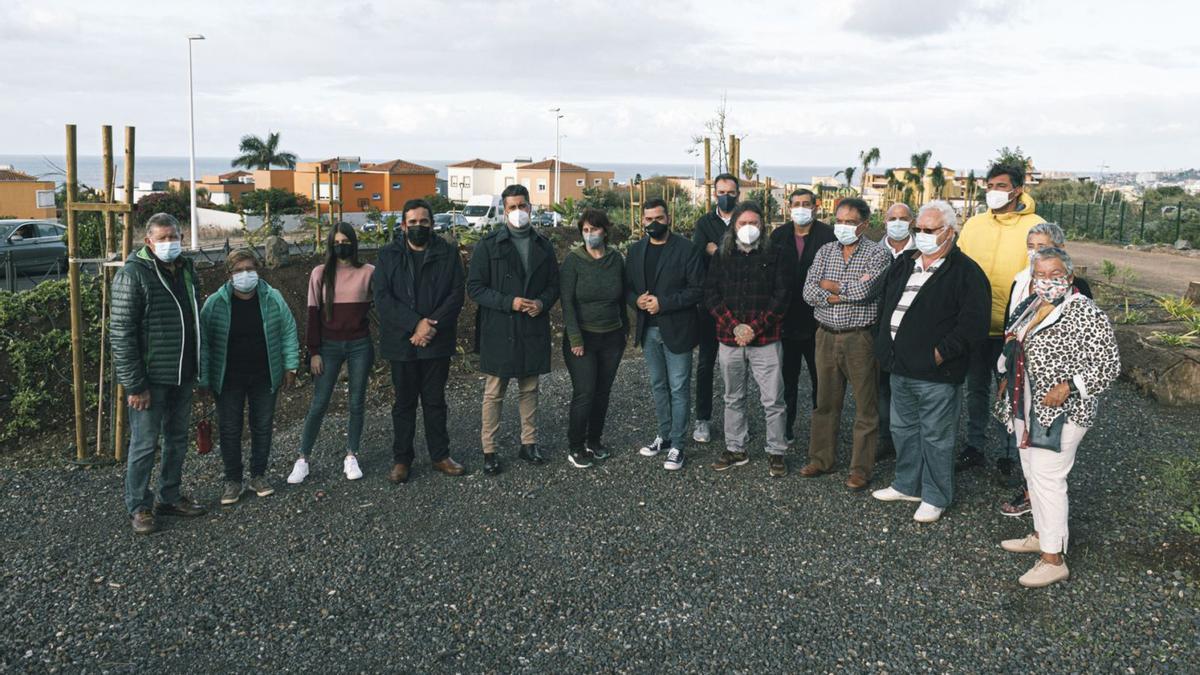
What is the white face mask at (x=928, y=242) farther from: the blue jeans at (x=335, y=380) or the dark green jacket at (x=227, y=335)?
the dark green jacket at (x=227, y=335)

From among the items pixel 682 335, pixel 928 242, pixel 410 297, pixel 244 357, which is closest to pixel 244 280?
pixel 244 357

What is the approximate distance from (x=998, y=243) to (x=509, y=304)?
123 inches

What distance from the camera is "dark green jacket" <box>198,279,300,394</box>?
16.4 feet

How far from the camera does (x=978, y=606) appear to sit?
4.00 m

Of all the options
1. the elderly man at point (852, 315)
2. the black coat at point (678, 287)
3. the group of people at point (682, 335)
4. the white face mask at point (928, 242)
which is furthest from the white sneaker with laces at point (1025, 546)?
the black coat at point (678, 287)

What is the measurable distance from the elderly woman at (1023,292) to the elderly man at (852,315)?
76 cm

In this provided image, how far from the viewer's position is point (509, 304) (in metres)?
5.58

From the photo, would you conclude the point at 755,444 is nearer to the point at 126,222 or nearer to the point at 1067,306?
the point at 1067,306

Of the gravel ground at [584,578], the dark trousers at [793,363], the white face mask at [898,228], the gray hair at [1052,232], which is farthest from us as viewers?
the dark trousers at [793,363]

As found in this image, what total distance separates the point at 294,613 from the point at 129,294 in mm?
1985

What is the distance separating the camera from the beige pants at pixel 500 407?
18.8ft

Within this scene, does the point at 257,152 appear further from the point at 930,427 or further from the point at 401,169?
the point at 930,427

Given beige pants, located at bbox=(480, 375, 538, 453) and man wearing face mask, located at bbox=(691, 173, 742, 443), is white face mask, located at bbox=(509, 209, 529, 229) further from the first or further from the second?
man wearing face mask, located at bbox=(691, 173, 742, 443)

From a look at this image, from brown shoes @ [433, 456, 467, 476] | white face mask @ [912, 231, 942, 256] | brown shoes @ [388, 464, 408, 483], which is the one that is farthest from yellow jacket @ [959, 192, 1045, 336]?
brown shoes @ [388, 464, 408, 483]
